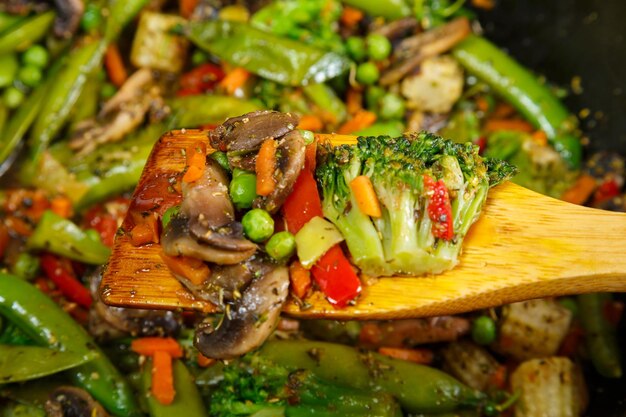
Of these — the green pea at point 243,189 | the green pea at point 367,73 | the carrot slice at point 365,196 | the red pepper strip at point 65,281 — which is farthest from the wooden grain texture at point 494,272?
the green pea at point 367,73

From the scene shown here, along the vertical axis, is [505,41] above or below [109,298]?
below

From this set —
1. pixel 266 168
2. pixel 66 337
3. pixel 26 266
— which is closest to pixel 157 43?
pixel 26 266

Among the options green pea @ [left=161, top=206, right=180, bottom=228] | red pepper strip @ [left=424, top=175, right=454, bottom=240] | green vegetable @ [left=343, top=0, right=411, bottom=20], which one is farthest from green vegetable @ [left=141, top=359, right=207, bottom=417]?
green vegetable @ [left=343, top=0, right=411, bottom=20]

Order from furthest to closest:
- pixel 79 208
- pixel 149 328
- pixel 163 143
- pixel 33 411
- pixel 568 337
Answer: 1. pixel 79 208
2. pixel 568 337
3. pixel 149 328
4. pixel 33 411
5. pixel 163 143

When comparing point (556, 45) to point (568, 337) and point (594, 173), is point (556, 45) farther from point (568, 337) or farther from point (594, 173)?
point (568, 337)

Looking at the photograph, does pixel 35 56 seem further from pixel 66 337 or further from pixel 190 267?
pixel 190 267

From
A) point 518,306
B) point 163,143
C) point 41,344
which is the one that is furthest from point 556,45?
point 41,344

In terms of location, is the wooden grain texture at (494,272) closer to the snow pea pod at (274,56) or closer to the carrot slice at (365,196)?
the carrot slice at (365,196)
